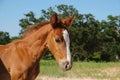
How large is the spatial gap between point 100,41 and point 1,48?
217 feet

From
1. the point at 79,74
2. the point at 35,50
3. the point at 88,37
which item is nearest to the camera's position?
Result: the point at 35,50

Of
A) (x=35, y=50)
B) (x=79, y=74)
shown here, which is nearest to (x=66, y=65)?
(x=35, y=50)

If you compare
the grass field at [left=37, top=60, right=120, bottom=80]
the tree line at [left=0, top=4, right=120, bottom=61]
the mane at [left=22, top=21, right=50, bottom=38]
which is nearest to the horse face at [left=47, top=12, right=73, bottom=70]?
the mane at [left=22, top=21, right=50, bottom=38]

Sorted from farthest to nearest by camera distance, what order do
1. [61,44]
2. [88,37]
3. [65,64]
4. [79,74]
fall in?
1. [88,37]
2. [79,74]
3. [61,44]
4. [65,64]

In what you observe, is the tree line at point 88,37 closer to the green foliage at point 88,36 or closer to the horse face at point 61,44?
the green foliage at point 88,36

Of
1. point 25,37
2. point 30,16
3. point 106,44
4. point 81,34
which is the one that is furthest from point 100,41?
point 25,37

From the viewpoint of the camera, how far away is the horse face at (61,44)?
591cm

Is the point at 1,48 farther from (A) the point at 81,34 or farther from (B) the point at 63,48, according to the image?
(A) the point at 81,34

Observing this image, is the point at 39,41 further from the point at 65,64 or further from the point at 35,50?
the point at 65,64

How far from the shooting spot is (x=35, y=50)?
637cm

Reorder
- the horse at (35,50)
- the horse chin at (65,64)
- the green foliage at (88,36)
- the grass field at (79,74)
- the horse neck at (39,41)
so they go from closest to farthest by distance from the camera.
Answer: the horse chin at (65,64) → the horse at (35,50) → the horse neck at (39,41) → the grass field at (79,74) → the green foliage at (88,36)

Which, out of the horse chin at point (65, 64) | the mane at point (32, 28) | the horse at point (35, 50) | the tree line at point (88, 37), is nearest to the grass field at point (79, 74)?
the mane at point (32, 28)

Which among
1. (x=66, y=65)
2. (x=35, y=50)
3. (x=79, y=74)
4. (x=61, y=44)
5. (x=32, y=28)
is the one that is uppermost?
(x=32, y=28)

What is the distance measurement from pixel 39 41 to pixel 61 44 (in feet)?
1.95
